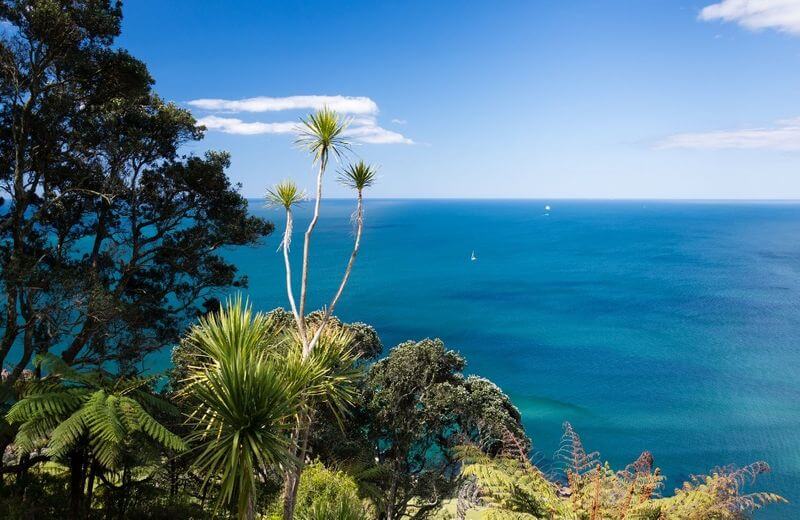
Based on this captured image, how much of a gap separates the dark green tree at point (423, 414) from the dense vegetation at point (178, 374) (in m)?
0.06

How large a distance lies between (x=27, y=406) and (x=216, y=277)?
5.61 metres

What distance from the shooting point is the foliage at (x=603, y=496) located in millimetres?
5754

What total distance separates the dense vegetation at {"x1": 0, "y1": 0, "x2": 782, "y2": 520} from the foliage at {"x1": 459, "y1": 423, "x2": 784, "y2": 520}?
0.04 metres

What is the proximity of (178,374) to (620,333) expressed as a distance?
4493cm

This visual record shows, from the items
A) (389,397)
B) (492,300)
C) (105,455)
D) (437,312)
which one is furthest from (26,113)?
(492,300)

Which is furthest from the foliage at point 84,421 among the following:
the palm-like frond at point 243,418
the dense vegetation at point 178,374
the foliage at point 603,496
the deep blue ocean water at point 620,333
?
the deep blue ocean water at point 620,333

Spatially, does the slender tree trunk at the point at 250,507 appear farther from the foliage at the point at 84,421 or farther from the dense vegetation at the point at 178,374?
the foliage at the point at 84,421

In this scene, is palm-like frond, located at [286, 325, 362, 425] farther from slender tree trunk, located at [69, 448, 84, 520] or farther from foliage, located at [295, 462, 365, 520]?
slender tree trunk, located at [69, 448, 84, 520]

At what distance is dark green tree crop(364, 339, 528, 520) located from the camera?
41.1 ft

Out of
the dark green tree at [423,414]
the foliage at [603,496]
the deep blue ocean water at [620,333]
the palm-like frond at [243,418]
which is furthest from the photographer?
the deep blue ocean water at [620,333]

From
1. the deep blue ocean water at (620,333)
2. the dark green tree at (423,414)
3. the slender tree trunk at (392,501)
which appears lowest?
the deep blue ocean water at (620,333)

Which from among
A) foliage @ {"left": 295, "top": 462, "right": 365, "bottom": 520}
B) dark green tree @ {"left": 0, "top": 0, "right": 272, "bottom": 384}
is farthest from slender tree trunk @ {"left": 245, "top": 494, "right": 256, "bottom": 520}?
dark green tree @ {"left": 0, "top": 0, "right": 272, "bottom": 384}

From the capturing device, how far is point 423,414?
1293cm

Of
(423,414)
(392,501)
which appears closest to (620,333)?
(423,414)
